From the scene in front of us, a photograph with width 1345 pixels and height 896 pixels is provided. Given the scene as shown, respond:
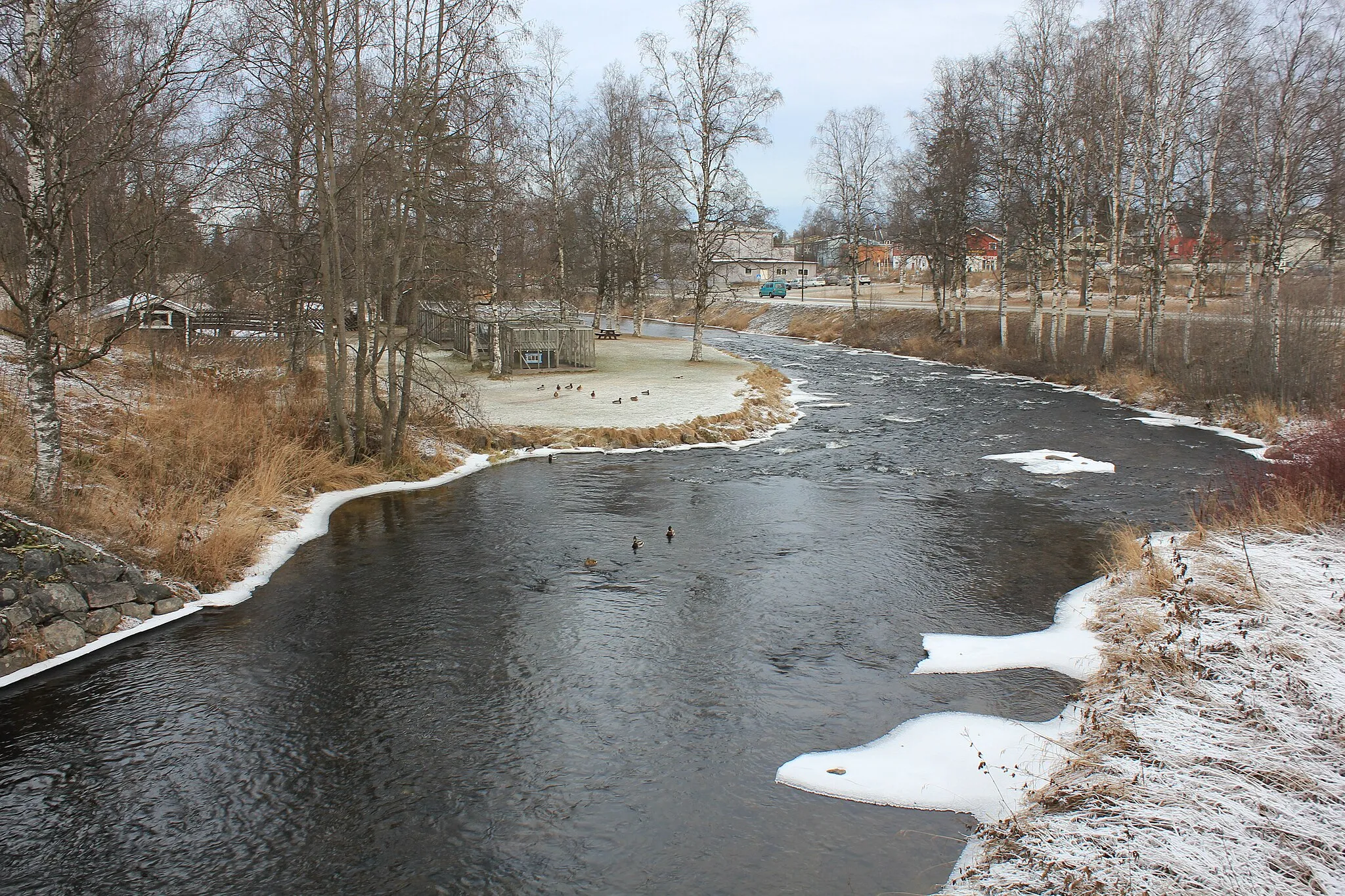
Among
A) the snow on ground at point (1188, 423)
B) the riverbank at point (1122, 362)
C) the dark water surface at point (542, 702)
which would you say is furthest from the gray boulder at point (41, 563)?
the snow on ground at point (1188, 423)

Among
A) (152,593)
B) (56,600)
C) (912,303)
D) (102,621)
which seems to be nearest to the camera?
(56,600)

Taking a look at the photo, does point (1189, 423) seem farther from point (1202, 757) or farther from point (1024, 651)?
point (1202, 757)

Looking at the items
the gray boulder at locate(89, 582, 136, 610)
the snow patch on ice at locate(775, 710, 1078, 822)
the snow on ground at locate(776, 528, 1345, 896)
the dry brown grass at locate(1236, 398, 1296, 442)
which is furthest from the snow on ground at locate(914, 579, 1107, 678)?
the dry brown grass at locate(1236, 398, 1296, 442)

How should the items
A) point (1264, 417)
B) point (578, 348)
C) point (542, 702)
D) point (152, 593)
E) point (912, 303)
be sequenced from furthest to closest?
point (912, 303) < point (578, 348) < point (1264, 417) < point (152, 593) < point (542, 702)

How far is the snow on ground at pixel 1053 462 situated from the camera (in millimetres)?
17562

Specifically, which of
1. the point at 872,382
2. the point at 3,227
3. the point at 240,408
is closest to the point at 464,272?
the point at 240,408

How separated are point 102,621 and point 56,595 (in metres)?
0.57

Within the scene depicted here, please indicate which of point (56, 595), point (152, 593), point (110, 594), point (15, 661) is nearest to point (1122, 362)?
point (152, 593)

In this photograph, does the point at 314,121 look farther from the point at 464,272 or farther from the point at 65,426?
the point at 65,426

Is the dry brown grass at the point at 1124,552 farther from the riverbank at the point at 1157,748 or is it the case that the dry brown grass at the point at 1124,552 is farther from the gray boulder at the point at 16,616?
the gray boulder at the point at 16,616

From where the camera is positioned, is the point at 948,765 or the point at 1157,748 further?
the point at 948,765

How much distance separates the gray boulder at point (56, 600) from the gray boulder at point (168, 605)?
802 mm

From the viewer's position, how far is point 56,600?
8.98 meters

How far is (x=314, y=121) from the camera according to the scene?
584 inches
